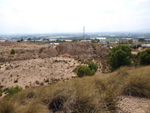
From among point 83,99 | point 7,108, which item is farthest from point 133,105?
point 7,108

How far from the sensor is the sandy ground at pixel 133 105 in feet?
13.6

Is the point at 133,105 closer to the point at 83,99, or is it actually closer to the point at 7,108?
the point at 83,99

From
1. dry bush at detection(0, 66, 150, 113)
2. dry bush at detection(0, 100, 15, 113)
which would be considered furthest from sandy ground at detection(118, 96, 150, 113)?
dry bush at detection(0, 100, 15, 113)

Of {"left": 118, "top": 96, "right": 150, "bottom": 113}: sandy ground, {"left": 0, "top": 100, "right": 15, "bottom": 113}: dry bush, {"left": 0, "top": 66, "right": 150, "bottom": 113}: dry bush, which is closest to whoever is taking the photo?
{"left": 0, "top": 100, "right": 15, "bottom": 113}: dry bush

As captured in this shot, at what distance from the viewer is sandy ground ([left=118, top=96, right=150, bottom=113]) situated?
13.6 feet

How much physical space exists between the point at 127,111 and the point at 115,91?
3.43 ft

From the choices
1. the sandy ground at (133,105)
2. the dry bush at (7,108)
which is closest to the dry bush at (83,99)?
the dry bush at (7,108)

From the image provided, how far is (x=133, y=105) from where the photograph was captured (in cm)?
448

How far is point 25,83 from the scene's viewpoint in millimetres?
15531

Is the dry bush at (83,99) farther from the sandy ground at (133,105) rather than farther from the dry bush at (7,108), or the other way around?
the sandy ground at (133,105)

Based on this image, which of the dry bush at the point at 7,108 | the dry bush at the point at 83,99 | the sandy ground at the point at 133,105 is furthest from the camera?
the sandy ground at the point at 133,105

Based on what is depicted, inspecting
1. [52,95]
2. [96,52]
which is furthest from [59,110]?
[96,52]

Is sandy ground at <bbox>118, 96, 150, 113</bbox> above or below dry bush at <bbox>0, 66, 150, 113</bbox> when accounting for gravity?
below

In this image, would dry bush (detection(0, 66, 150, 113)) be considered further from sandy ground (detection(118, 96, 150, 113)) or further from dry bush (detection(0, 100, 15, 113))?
sandy ground (detection(118, 96, 150, 113))
